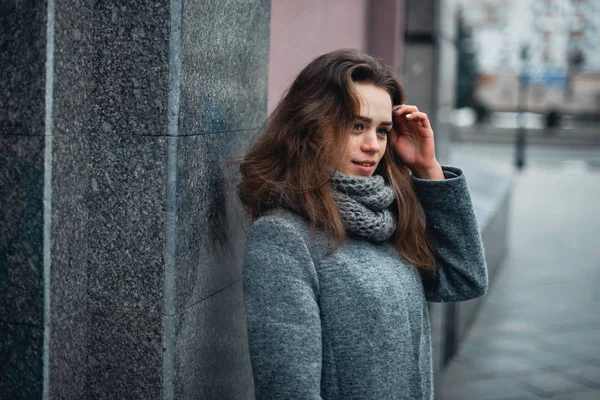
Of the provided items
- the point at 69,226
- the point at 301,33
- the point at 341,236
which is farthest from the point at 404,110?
the point at 301,33

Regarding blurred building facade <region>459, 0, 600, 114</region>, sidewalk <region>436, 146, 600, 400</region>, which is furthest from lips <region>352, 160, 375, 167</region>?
blurred building facade <region>459, 0, 600, 114</region>

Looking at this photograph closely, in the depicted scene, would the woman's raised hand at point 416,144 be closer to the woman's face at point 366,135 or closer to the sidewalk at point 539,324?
the woman's face at point 366,135

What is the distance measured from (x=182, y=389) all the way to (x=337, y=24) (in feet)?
8.69

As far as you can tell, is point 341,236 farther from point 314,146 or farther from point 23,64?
point 23,64

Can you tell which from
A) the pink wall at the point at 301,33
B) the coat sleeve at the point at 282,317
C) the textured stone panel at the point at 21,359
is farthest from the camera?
the pink wall at the point at 301,33

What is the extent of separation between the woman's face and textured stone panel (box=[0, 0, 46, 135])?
2.59ft

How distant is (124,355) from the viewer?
7.12ft

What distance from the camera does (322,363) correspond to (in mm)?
2051

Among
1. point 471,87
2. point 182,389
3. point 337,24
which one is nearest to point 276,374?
point 182,389

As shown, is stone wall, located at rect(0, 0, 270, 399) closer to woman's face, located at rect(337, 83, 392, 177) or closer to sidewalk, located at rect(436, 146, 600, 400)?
woman's face, located at rect(337, 83, 392, 177)

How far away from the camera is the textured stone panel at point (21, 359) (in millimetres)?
1985

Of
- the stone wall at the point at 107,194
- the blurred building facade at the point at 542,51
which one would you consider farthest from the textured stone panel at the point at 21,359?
the blurred building facade at the point at 542,51

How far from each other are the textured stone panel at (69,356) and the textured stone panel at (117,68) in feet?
1.66

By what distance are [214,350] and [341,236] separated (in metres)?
0.66
